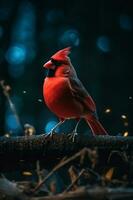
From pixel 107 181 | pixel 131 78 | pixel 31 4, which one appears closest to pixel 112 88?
pixel 131 78

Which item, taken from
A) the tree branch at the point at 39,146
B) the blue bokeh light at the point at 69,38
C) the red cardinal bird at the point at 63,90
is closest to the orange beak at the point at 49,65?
the red cardinal bird at the point at 63,90

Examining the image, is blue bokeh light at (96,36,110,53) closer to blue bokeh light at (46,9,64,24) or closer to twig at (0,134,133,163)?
blue bokeh light at (46,9,64,24)

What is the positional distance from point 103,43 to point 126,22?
0.76ft

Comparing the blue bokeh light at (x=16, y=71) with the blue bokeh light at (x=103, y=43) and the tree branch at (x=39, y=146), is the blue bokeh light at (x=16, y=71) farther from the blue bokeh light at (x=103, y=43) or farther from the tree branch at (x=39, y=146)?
the tree branch at (x=39, y=146)

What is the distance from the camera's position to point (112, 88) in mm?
3174

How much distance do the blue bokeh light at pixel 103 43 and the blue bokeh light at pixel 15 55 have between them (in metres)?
0.54

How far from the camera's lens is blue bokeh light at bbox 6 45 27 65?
125 inches

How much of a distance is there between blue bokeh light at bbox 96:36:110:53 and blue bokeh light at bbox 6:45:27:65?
21.3 inches

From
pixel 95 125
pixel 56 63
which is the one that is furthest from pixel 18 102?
pixel 56 63

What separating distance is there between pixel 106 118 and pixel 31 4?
1.01m

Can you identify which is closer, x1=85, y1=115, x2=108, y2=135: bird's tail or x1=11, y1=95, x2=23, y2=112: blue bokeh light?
x1=85, y1=115, x2=108, y2=135: bird's tail

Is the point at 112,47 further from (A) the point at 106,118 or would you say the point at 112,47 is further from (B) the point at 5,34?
(B) the point at 5,34

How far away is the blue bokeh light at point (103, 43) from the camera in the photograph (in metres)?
3.17

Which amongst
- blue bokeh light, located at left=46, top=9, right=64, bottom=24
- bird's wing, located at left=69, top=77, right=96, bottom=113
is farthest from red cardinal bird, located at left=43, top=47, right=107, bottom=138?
blue bokeh light, located at left=46, top=9, right=64, bottom=24
